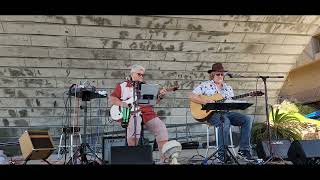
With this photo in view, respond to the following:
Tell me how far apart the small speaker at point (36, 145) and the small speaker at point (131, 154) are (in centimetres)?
142

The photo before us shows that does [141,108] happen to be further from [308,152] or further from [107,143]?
[308,152]

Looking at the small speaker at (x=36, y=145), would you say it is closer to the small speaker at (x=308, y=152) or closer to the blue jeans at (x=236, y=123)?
the blue jeans at (x=236, y=123)

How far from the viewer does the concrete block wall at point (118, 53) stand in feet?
27.9

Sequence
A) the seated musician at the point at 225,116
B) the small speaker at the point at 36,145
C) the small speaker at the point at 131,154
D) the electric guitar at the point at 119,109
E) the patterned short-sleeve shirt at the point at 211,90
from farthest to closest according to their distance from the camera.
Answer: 1. the patterned short-sleeve shirt at the point at 211,90
2. the seated musician at the point at 225,116
3. the electric guitar at the point at 119,109
4. the small speaker at the point at 36,145
5. the small speaker at the point at 131,154

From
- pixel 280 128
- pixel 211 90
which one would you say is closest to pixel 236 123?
pixel 211 90

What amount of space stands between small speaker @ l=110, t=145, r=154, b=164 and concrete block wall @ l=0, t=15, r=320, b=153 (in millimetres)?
3999

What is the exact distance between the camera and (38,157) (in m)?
5.95

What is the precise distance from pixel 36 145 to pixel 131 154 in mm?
1650

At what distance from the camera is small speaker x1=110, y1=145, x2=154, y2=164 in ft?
15.5

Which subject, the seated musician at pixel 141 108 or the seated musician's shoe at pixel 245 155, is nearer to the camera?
the seated musician at pixel 141 108

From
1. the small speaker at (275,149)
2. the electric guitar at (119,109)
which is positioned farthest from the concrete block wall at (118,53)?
the small speaker at (275,149)

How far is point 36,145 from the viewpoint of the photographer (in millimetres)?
5797
